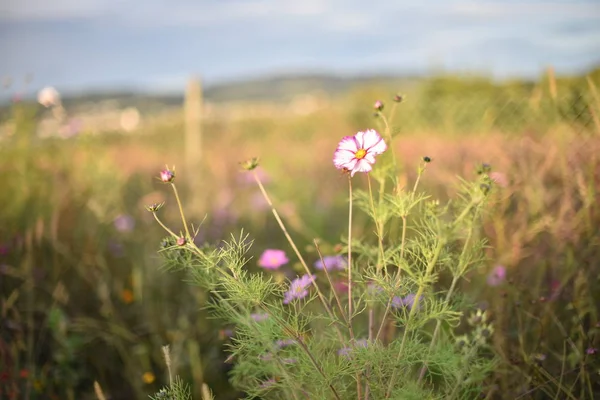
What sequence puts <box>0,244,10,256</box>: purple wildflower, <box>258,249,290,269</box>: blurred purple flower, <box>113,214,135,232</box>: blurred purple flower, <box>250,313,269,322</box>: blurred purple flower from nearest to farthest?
<box>250,313,269,322</box>: blurred purple flower < <box>258,249,290,269</box>: blurred purple flower < <box>0,244,10,256</box>: purple wildflower < <box>113,214,135,232</box>: blurred purple flower

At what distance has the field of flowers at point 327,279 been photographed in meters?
0.96

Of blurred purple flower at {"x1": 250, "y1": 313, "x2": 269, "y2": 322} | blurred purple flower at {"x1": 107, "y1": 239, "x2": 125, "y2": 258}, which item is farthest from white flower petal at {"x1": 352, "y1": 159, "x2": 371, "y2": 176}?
blurred purple flower at {"x1": 107, "y1": 239, "x2": 125, "y2": 258}

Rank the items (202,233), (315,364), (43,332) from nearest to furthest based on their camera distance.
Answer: (315,364)
(43,332)
(202,233)

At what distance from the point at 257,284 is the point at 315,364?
0.16 metres

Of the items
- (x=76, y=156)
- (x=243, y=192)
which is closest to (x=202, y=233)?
(x=243, y=192)

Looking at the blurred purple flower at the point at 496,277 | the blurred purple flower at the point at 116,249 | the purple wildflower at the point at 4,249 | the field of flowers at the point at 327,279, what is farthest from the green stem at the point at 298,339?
the blurred purple flower at the point at 116,249

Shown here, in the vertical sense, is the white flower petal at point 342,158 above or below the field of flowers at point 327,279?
above

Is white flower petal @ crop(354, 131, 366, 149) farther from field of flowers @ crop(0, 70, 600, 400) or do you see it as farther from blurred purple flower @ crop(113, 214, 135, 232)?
blurred purple flower @ crop(113, 214, 135, 232)

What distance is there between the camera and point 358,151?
927 mm

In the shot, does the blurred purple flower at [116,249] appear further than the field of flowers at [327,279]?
Yes

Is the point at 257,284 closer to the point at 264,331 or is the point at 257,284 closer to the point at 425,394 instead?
the point at 264,331

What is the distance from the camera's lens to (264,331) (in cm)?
96

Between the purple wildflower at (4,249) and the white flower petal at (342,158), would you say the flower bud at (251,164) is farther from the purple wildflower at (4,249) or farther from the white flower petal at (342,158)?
the purple wildflower at (4,249)

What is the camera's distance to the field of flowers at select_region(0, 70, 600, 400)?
958mm
